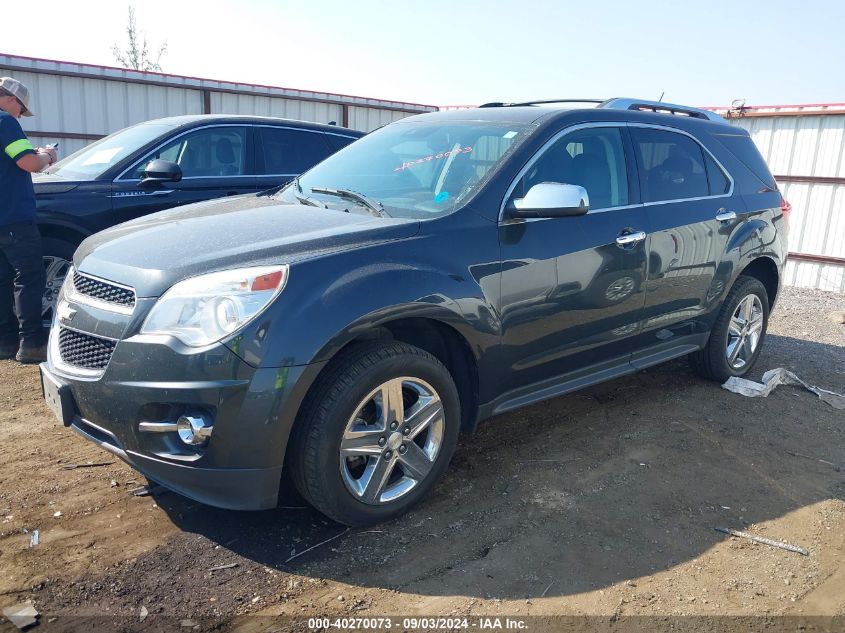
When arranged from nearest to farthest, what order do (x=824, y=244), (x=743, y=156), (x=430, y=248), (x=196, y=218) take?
(x=430, y=248) < (x=196, y=218) < (x=743, y=156) < (x=824, y=244)

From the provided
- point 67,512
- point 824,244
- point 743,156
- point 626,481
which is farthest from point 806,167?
point 67,512

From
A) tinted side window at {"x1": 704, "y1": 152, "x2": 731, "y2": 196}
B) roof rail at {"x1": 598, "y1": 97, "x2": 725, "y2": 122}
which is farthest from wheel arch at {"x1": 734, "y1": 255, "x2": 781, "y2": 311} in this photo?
roof rail at {"x1": 598, "y1": 97, "x2": 725, "y2": 122}

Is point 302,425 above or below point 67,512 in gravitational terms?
above

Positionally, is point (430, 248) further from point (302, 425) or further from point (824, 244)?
point (824, 244)

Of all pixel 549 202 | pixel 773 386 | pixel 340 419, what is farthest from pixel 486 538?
pixel 773 386

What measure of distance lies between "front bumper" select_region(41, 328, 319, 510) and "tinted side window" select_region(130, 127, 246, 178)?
12.5 ft

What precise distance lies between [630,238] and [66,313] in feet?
9.80

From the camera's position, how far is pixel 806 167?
38.5 ft

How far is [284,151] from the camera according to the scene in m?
6.92

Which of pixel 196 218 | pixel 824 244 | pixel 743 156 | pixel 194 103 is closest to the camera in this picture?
pixel 196 218

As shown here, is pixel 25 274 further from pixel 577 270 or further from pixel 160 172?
pixel 577 270

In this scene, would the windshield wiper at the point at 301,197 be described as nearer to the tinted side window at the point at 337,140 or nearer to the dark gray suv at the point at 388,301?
the dark gray suv at the point at 388,301

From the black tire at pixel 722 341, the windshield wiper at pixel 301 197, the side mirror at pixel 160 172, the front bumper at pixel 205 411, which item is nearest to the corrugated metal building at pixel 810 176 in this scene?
the side mirror at pixel 160 172

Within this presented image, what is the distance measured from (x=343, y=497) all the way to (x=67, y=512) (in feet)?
4.38
